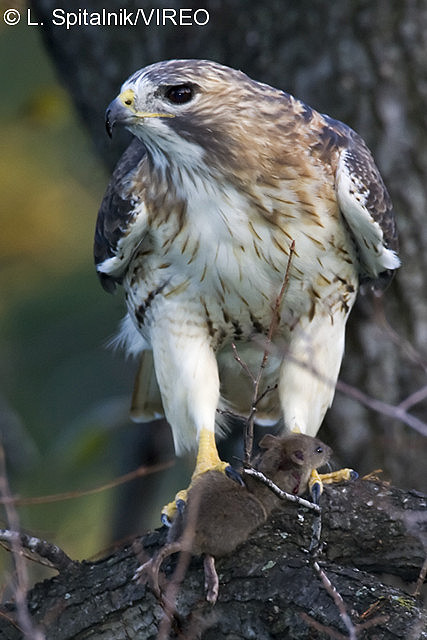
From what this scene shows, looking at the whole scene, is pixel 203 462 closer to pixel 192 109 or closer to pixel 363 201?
pixel 363 201

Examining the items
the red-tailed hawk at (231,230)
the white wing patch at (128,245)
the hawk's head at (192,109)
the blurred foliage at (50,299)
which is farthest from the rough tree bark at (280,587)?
the blurred foliage at (50,299)

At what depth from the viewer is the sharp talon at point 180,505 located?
11.6ft

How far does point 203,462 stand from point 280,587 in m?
0.84

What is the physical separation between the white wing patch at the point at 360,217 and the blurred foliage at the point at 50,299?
298cm

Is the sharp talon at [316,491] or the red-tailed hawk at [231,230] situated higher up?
the red-tailed hawk at [231,230]

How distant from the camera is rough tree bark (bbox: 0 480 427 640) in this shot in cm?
310

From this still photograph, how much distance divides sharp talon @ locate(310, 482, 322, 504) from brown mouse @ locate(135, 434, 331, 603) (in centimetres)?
6

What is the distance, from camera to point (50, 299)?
7.93 metres

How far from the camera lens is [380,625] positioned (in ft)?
9.91

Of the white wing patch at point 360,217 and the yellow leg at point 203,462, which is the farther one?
the white wing patch at point 360,217

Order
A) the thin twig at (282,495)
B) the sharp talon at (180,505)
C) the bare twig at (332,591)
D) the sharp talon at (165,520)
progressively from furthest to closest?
the sharp talon at (165,520) < the sharp talon at (180,505) < the thin twig at (282,495) < the bare twig at (332,591)

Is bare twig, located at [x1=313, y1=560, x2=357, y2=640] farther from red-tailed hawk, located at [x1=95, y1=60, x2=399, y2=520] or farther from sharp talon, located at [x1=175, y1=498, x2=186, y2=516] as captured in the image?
red-tailed hawk, located at [x1=95, y1=60, x2=399, y2=520]

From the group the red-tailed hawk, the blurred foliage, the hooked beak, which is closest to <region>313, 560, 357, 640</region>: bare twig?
the red-tailed hawk

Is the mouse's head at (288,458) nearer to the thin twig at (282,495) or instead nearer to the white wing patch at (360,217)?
the thin twig at (282,495)
